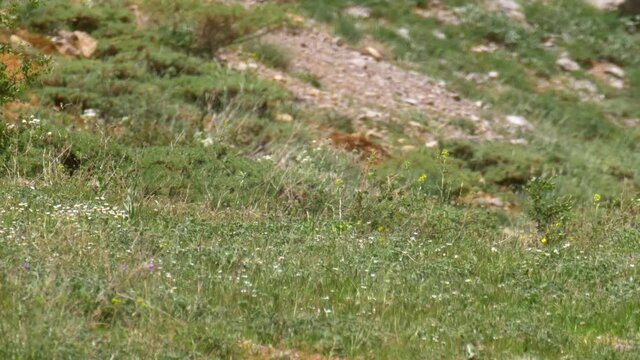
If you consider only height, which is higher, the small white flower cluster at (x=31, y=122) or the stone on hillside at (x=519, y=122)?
the small white flower cluster at (x=31, y=122)

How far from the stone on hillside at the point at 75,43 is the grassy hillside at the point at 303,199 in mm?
145

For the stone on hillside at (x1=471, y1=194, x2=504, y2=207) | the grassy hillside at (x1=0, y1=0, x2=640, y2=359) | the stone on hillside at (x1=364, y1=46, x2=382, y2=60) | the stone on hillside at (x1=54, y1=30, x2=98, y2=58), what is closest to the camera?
the grassy hillside at (x1=0, y1=0, x2=640, y2=359)

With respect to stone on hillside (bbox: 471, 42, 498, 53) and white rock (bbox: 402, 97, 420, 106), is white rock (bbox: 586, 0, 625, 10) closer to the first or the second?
stone on hillside (bbox: 471, 42, 498, 53)

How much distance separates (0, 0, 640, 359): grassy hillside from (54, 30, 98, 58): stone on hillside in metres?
0.14

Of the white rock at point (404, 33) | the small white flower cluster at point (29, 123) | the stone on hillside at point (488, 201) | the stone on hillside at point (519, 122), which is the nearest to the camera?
the small white flower cluster at point (29, 123)

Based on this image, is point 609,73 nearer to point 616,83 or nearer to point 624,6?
point 616,83

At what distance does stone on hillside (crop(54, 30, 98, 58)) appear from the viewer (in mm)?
12891

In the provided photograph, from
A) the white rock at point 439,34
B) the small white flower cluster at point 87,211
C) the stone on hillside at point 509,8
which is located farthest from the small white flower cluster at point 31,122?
the stone on hillside at point 509,8

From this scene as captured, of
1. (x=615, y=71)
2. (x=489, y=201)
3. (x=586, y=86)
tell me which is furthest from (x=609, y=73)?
(x=489, y=201)

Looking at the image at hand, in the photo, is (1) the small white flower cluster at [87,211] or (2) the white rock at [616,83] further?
(2) the white rock at [616,83]

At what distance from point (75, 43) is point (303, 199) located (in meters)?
5.59

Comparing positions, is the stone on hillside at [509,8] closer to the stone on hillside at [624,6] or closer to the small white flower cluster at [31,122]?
the stone on hillside at [624,6]

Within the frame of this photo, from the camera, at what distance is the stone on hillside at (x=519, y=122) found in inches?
551

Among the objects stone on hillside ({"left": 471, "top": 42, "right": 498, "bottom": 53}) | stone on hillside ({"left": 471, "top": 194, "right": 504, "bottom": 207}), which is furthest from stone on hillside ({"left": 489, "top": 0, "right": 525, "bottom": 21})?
stone on hillside ({"left": 471, "top": 194, "right": 504, "bottom": 207})
